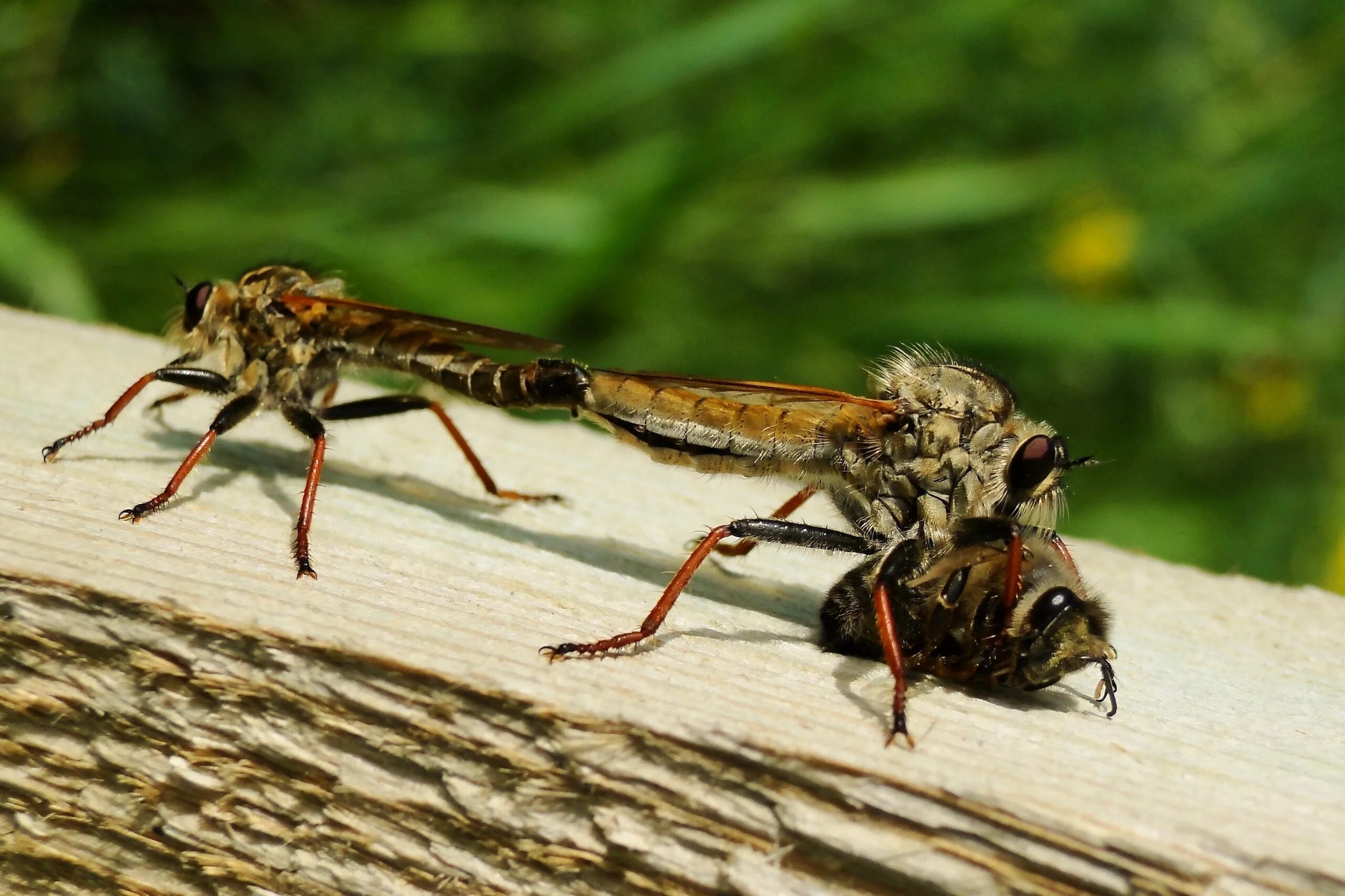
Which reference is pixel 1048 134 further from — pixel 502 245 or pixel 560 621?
pixel 560 621

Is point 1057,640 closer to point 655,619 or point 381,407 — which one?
point 655,619

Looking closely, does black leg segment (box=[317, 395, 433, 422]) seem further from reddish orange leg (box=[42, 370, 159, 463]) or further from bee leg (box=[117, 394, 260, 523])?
reddish orange leg (box=[42, 370, 159, 463])

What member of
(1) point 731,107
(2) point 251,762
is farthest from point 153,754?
(1) point 731,107

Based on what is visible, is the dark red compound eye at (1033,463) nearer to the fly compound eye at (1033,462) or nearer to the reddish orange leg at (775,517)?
the fly compound eye at (1033,462)

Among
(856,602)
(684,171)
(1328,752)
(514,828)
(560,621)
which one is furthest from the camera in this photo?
(684,171)

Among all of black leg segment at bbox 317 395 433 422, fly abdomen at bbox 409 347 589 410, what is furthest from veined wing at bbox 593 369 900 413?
black leg segment at bbox 317 395 433 422

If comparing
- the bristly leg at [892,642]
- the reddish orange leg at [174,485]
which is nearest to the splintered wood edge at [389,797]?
the bristly leg at [892,642]

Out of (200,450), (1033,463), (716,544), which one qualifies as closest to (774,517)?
(716,544)

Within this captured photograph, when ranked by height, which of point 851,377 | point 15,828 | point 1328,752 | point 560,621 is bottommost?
point 15,828
